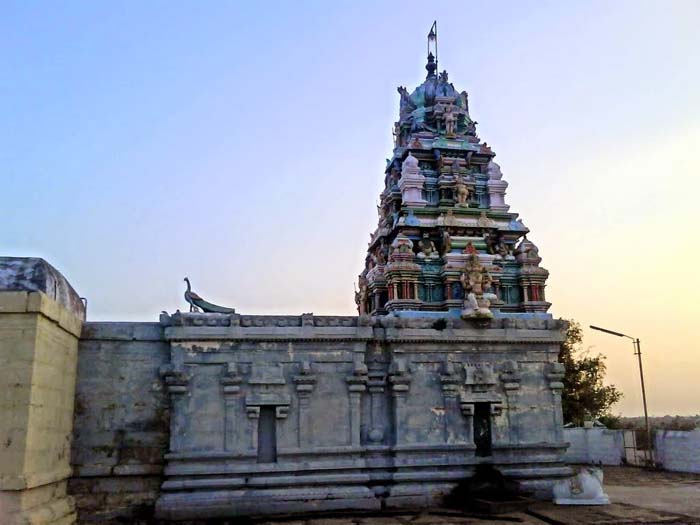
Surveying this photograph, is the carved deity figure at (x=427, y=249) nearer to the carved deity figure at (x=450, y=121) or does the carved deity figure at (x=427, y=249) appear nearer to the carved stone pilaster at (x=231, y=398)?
the carved deity figure at (x=450, y=121)

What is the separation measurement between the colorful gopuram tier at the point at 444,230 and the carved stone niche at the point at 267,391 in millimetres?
6222

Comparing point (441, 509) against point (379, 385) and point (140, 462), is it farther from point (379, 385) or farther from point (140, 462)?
point (140, 462)

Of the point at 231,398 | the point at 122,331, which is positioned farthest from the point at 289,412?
the point at 122,331

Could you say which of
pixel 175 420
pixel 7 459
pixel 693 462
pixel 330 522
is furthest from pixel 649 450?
pixel 7 459

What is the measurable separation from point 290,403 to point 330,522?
3256 millimetres

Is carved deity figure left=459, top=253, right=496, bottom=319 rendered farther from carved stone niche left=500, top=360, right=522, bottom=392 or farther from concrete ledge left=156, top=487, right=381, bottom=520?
concrete ledge left=156, top=487, right=381, bottom=520

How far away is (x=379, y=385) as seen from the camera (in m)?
18.5

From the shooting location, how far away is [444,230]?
2469cm

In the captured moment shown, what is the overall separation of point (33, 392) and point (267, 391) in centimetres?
608

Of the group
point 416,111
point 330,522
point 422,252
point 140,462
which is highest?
point 416,111

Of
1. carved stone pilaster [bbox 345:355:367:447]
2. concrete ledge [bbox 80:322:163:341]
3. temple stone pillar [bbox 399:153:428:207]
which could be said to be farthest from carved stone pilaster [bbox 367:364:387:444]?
temple stone pillar [bbox 399:153:428:207]

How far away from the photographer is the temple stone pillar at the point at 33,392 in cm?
1273

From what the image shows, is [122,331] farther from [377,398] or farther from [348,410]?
[377,398]

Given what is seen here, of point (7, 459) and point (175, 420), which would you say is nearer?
point (7, 459)
